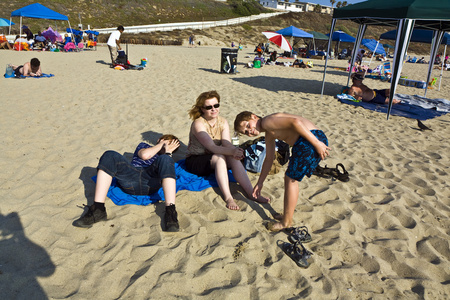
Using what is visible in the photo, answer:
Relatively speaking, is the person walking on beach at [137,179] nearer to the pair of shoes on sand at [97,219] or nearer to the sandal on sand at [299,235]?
the pair of shoes on sand at [97,219]

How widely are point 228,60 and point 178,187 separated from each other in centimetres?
993

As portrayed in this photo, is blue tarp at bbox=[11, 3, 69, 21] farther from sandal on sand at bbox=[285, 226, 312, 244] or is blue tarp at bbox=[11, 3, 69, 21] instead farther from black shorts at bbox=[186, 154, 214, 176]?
sandal on sand at bbox=[285, 226, 312, 244]

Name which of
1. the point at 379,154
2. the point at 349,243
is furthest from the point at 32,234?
the point at 379,154

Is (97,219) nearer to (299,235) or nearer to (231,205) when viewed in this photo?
(231,205)

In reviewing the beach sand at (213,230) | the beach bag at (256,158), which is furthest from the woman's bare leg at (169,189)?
the beach bag at (256,158)

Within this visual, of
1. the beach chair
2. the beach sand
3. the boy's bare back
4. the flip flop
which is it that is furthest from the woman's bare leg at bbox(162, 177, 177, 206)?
the beach chair

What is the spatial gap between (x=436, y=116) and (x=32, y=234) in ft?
28.8

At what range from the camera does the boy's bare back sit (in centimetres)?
239

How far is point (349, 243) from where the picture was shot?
264 cm

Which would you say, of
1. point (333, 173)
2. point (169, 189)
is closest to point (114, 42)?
point (169, 189)

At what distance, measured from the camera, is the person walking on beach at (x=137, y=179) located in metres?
2.69

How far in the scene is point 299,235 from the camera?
8.57 feet

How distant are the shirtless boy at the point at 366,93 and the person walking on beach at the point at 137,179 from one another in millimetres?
7270

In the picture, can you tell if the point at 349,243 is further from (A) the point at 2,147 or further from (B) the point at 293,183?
(A) the point at 2,147
